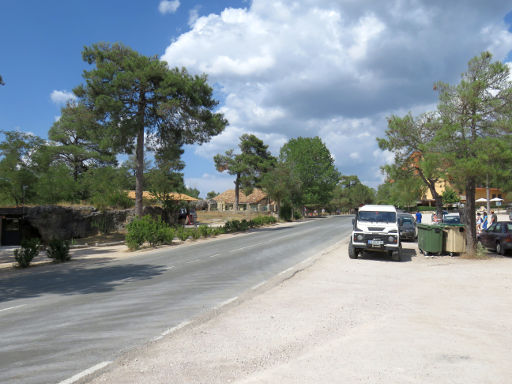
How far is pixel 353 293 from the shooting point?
817 centimetres

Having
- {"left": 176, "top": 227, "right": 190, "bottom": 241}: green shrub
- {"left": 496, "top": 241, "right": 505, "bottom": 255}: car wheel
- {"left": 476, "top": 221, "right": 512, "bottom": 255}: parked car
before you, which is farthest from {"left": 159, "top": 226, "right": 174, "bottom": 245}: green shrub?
{"left": 496, "top": 241, "right": 505, "bottom": 255}: car wheel

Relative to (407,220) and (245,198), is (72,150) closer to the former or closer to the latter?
(407,220)

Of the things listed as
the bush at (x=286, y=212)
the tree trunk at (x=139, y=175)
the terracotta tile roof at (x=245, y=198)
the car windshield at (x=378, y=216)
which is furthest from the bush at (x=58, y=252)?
the terracotta tile roof at (x=245, y=198)

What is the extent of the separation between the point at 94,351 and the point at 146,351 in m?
0.71

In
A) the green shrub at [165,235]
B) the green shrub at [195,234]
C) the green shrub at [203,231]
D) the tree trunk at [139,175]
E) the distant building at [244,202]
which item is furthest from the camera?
the distant building at [244,202]

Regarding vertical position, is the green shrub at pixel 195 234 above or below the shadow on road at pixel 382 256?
above

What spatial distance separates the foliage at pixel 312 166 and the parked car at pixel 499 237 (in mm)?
43540

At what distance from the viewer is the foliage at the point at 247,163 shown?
63.6 metres

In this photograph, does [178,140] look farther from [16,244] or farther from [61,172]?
[16,244]

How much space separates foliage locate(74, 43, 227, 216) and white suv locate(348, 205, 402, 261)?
15923 mm

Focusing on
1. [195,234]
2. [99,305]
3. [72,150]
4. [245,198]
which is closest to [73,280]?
[99,305]

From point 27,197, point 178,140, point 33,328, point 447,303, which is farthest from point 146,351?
point 27,197

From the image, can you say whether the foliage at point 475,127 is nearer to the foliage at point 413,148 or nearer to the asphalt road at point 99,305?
the foliage at point 413,148

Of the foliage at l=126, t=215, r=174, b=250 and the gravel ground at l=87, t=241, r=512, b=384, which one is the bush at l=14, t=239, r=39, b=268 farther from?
the gravel ground at l=87, t=241, r=512, b=384
